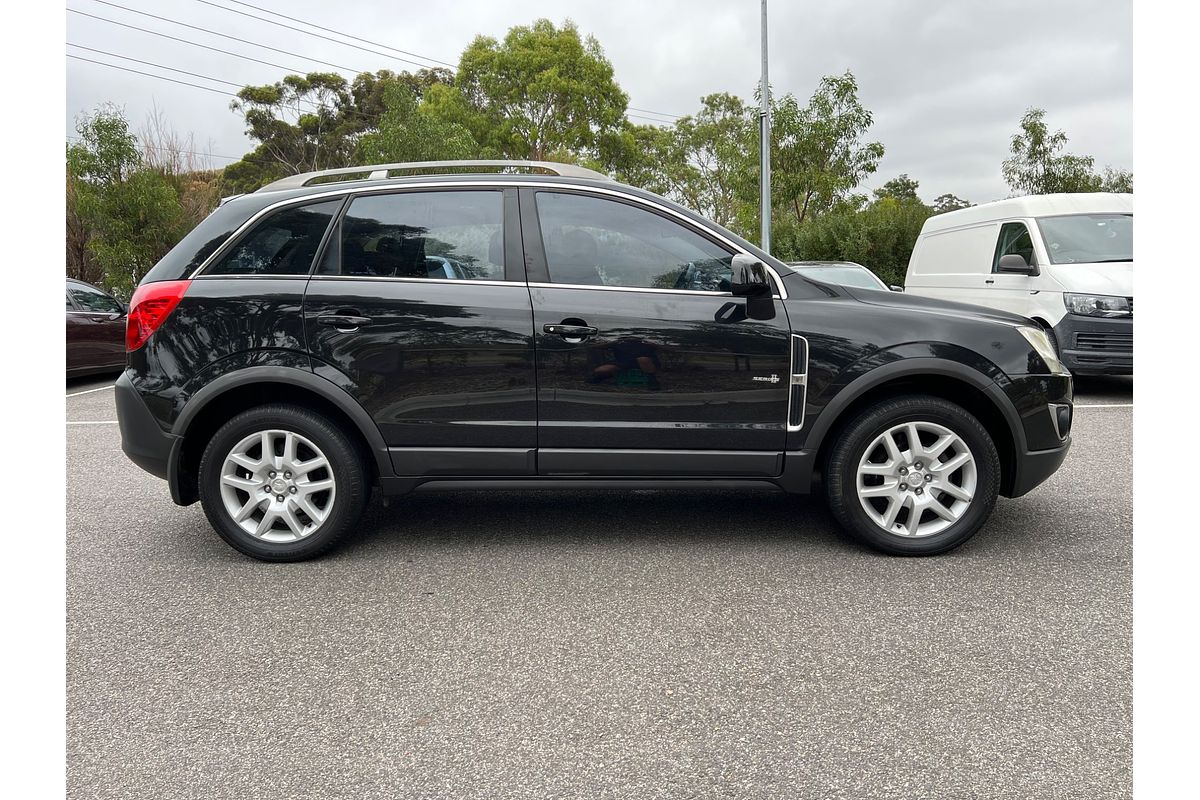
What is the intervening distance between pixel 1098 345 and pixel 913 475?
6169mm

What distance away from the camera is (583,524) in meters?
5.00

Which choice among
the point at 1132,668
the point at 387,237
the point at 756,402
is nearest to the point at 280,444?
the point at 387,237

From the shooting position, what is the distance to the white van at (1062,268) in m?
9.20

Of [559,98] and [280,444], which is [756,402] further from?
[559,98]

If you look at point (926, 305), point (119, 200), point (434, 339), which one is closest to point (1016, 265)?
point (926, 305)

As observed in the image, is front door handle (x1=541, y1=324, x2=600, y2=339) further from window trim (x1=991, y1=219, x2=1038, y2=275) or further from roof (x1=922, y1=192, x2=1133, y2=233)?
roof (x1=922, y1=192, x2=1133, y2=233)

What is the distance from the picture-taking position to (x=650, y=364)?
425 centimetres

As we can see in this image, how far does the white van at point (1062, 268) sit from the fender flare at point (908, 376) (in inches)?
197

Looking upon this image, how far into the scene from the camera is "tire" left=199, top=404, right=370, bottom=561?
428 cm

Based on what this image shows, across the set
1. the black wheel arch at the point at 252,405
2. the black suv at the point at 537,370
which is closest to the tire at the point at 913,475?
the black suv at the point at 537,370

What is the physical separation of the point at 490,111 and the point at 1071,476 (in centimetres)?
3897

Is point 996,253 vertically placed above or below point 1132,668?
above

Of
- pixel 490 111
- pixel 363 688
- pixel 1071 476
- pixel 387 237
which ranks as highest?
pixel 490 111

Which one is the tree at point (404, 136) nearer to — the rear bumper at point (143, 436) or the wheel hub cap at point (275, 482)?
the rear bumper at point (143, 436)
